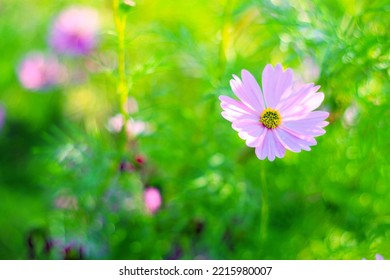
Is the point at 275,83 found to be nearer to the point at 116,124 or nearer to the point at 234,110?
the point at 234,110

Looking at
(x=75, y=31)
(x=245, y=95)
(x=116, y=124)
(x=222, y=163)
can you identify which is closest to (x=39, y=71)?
(x=75, y=31)

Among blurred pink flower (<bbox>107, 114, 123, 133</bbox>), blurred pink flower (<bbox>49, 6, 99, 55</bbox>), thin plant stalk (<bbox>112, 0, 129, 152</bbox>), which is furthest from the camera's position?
blurred pink flower (<bbox>49, 6, 99, 55</bbox>)

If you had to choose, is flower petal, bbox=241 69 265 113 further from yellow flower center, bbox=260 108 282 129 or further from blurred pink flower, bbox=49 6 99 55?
blurred pink flower, bbox=49 6 99 55

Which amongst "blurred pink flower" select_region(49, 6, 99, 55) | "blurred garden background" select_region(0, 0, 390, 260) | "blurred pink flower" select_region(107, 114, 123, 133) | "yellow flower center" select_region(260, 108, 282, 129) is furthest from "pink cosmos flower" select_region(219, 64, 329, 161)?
"blurred pink flower" select_region(49, 6, 99, 55)

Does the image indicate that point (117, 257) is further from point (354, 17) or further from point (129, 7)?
point (354, 17)

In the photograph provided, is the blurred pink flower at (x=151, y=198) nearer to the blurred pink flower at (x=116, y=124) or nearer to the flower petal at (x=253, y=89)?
the blurred pink flower at (x=116, y=124)
